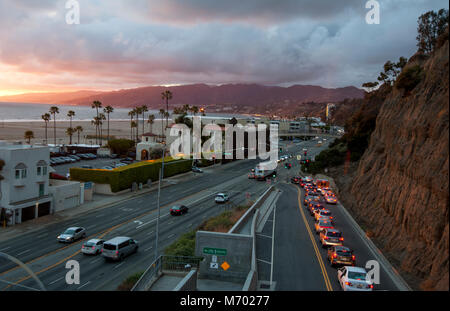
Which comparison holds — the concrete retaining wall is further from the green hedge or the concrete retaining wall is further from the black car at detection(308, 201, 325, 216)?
the green hedge

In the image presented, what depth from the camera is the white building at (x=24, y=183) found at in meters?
39.3

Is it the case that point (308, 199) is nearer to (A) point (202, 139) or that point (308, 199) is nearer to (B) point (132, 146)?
(A) point (202, 139)

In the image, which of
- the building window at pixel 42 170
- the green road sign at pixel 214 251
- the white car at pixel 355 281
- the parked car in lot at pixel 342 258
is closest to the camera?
the white car at pixel 355 281

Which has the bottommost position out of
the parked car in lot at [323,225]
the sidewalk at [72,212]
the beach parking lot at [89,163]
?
the sidewalk at [72,212]

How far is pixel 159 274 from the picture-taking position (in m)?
21.8

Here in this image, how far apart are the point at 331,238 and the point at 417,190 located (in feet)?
24.4

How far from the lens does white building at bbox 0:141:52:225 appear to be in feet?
129

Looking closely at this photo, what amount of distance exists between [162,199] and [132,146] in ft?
179

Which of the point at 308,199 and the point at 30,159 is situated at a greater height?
the point at 30,159

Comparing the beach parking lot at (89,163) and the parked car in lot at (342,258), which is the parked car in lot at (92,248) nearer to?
the parked car in lot at (342,258)

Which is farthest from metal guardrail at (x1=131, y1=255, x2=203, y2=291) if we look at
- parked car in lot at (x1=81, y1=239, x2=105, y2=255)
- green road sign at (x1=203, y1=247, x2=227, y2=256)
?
parked car in lot at (x1=81, y1=239, x2=105, y2=255)

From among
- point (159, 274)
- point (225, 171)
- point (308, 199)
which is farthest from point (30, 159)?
point (225, 171)
